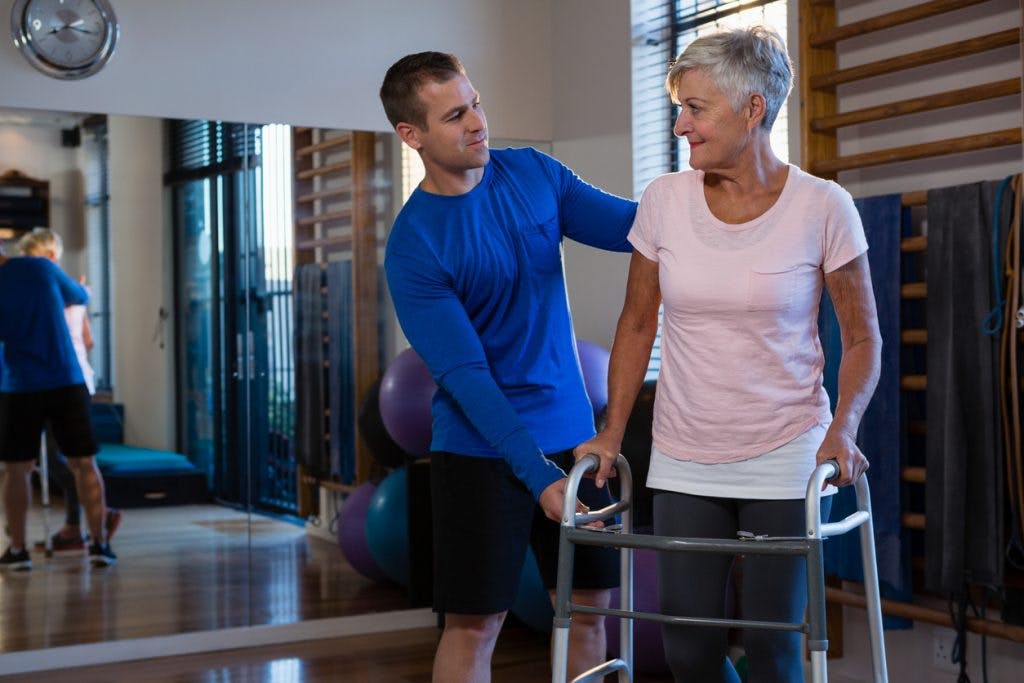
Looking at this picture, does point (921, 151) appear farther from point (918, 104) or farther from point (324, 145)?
point (324, 145)

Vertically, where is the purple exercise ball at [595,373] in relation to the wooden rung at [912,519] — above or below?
above

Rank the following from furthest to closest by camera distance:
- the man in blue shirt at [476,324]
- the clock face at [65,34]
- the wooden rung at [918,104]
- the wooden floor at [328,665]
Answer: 1. the clock face at [65,34]
2. the wooden floor at [328,665]
3. the wooden rung at [918,104]
4. the man in blue shirt at [476,324]

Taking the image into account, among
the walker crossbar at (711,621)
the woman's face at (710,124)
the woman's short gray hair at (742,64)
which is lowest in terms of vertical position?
the walker crossbar at (711,621)

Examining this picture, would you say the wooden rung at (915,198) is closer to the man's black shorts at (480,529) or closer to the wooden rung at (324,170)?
the man's black shorts at (480,529)

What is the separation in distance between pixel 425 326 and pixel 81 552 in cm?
243

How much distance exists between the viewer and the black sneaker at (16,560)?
13.1 ft

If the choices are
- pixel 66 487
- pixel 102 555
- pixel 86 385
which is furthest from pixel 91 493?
pixel 86 385

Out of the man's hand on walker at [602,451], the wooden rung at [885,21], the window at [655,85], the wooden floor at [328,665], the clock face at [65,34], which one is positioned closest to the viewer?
the man's hand on walker at [602,451]

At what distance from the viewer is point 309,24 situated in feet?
14.7

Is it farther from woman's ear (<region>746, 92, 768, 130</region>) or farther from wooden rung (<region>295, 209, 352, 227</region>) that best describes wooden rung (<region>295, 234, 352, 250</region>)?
woman's ear (<region>746, 92, 768, 130</region>)

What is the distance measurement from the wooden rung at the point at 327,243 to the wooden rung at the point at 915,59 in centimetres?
176

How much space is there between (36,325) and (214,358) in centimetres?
58

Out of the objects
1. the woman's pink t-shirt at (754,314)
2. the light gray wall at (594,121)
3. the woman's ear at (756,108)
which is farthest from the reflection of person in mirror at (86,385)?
the woman's ear at (756,108)

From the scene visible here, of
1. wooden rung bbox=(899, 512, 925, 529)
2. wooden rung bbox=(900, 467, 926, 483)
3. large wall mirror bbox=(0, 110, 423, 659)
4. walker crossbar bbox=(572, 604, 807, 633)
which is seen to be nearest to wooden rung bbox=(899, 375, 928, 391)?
wooden rung bbox=(900, 467, 926, 483)
